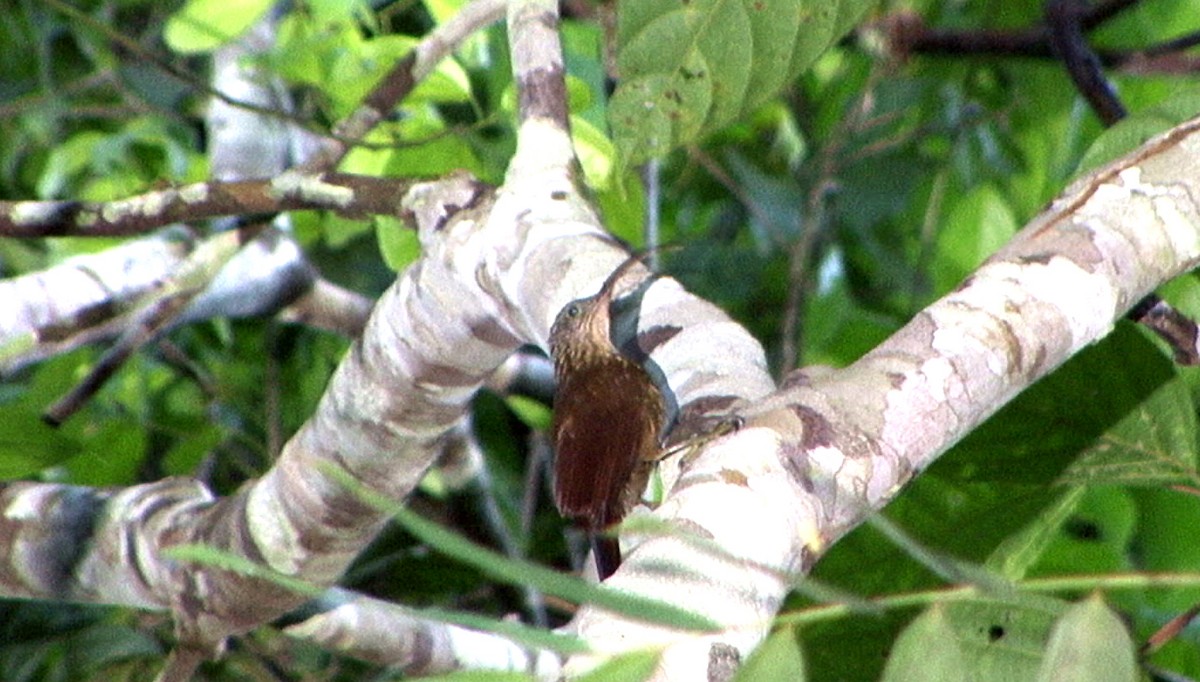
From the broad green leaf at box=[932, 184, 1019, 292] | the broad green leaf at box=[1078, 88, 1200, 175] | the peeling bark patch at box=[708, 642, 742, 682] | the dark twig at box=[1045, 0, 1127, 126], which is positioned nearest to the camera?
the peeling bark patch at box=[708, 642, 742, 682]

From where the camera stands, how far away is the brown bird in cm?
94

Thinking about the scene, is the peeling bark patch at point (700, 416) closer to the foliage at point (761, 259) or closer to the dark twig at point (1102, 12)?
the foliage at point (761, 259)

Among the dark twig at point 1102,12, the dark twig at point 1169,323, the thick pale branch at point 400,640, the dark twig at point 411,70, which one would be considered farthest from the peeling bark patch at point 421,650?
the dark twig at point 1102,12

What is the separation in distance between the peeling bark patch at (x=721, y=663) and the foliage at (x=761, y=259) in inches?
2.0

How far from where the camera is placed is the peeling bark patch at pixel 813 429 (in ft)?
2.24

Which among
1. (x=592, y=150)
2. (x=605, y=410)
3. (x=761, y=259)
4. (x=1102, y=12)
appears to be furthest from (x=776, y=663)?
(x=761, y=259)

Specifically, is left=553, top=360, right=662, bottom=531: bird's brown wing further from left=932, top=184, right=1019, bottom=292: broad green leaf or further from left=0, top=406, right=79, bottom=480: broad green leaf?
left=932, top=184, right=1019, bottom=292: broad green leaf

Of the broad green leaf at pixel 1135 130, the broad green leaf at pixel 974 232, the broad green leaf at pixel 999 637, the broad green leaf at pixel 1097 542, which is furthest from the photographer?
the broad green leaf at pixel 974 232

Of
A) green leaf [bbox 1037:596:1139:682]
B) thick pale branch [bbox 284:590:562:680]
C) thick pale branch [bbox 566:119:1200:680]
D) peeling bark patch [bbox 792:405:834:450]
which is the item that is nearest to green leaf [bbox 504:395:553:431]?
thick pale branch [bbox 284:590:562:680]

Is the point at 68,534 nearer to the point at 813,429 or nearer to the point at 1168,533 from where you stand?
the point at 813,429

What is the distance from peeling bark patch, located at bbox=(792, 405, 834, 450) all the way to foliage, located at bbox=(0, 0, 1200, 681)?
0.08 metres

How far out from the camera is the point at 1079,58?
73.2 inches

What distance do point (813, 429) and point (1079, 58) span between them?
4.42 feet

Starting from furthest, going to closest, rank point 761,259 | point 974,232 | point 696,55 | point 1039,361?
point 761,259 < point 974,232 < point 696,55 < point 1039,361
